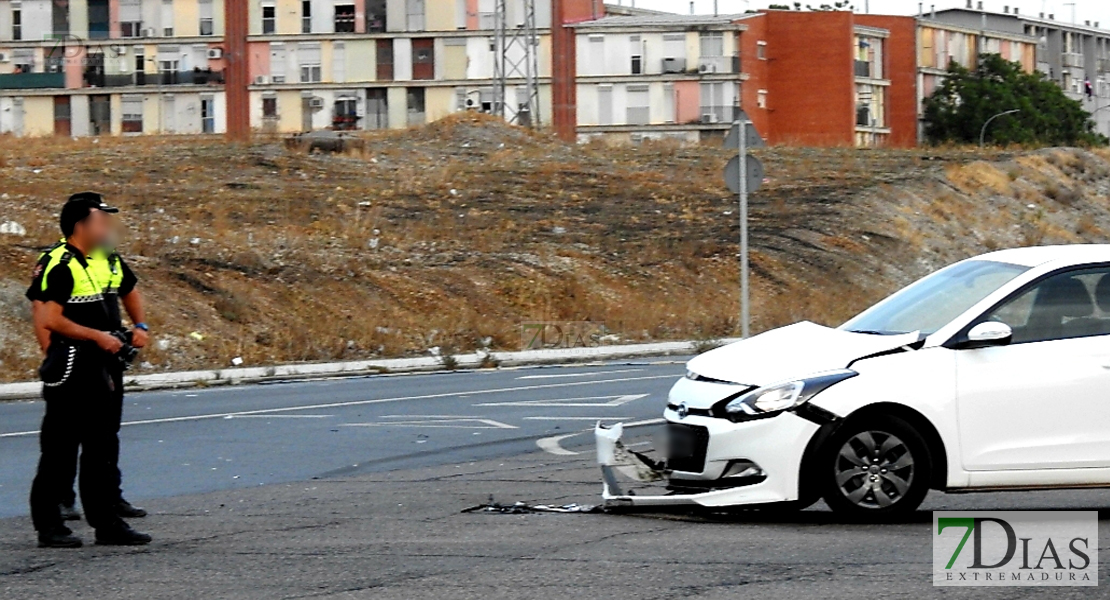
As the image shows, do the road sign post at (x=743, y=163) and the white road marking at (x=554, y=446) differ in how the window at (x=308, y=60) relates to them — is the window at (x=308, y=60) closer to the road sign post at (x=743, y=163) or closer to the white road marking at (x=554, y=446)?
the road sign post at (x=743, y=163)

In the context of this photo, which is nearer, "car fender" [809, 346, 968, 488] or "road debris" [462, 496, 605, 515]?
"car fender" [809, 346, 968, 488]

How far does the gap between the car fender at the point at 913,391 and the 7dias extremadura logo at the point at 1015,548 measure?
0.38 meters

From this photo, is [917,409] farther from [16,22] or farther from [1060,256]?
[16,22]

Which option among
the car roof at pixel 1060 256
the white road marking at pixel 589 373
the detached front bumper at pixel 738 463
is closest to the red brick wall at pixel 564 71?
the white road marking at pixel 589 373

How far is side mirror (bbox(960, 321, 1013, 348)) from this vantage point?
9.08 m

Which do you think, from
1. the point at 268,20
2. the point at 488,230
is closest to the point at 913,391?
the point at 488,230

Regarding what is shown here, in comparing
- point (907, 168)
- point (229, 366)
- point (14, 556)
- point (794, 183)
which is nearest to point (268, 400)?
point (229, 366)

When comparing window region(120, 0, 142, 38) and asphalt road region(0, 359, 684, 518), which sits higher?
window region(120, 0, 142, 38)

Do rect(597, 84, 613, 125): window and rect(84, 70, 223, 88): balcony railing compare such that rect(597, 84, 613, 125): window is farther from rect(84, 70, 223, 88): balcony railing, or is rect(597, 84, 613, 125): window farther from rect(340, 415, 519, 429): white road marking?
rect(340, 415, 519, 429): white road marking

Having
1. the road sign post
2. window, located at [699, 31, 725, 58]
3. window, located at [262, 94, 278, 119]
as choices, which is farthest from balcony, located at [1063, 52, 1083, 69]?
the road sign post

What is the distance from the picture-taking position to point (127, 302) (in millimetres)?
9406

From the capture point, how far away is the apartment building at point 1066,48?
129125mm

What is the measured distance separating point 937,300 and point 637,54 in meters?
79.6

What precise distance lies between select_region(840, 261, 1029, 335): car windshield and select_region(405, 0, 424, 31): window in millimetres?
78373
